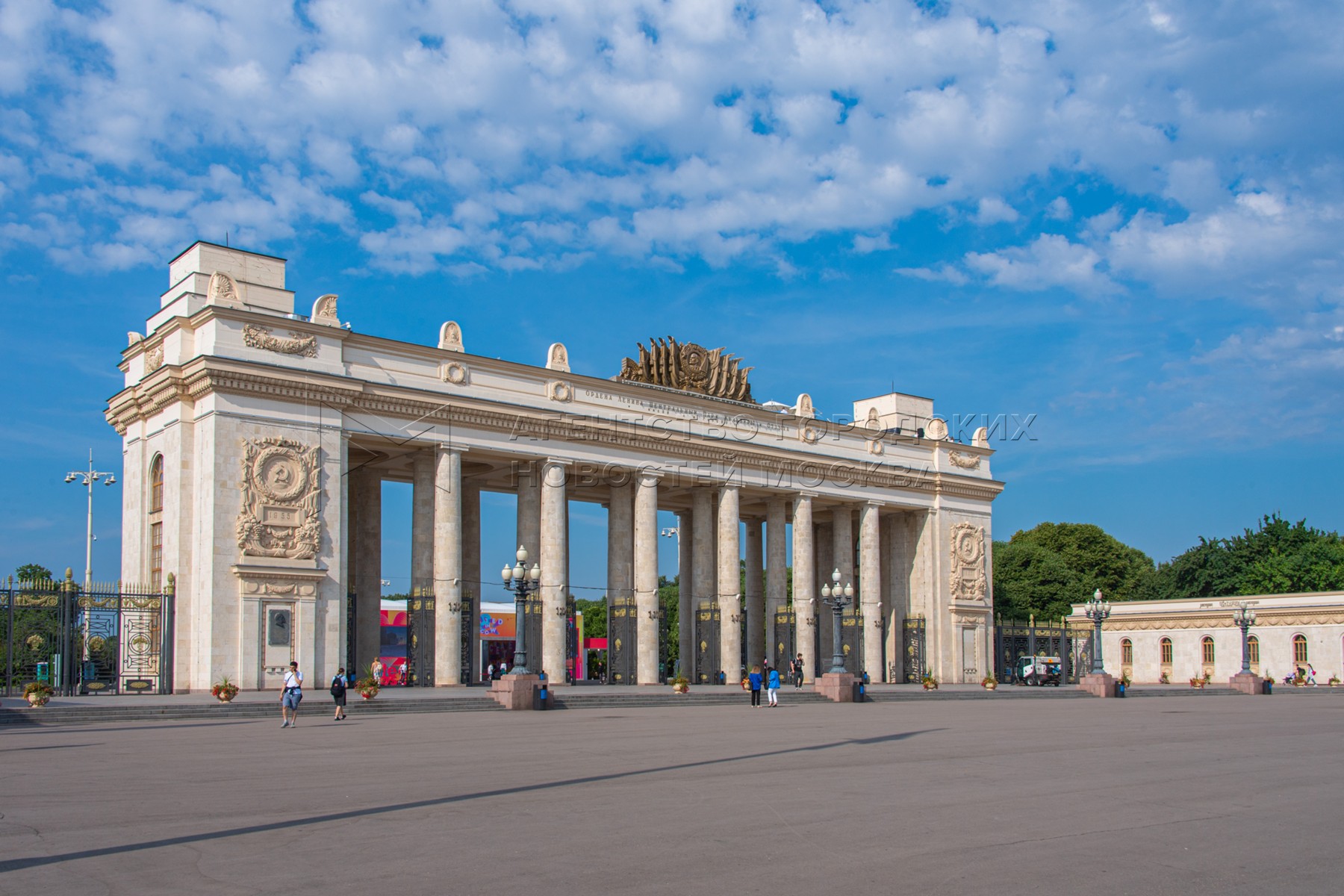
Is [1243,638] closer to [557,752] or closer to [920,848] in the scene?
[557,752]

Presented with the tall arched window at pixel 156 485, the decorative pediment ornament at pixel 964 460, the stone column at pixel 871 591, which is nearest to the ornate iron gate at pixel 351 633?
the tall arched window at pixel 156 485

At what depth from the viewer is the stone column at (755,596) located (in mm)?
47944

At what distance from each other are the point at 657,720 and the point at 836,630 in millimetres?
10913

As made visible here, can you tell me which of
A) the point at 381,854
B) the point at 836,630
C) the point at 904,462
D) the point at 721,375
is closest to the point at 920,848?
the point at 381,854

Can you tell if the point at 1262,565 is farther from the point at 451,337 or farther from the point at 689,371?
the point at 451,337

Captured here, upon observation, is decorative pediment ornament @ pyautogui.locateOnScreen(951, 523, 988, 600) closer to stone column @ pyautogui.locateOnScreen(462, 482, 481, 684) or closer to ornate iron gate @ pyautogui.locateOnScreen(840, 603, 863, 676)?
ornate iron gate @ pyautogui.locateOnScreen(840, 603, 863, 676)

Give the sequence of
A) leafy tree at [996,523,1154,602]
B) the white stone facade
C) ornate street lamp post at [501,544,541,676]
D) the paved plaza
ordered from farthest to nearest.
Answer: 1. leafy tree at [996,523,1154,602]
2. the white stone facade
3. ornate street lamp post at [501,544,541,676]
4. the paved plaza

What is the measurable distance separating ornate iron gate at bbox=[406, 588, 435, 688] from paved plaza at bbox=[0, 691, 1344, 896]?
1476 cm

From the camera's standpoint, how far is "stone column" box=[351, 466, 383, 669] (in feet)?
122

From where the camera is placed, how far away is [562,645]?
37.6 metres

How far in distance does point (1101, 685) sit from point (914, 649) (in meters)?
8.99

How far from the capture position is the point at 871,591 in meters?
47.4

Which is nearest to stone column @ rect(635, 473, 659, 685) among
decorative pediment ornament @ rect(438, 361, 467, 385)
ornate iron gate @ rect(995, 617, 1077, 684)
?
decorative pediment ornament @ rect(438, 361, 467, 385)

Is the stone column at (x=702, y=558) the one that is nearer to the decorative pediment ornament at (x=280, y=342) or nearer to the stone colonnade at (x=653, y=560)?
the stone colonnade at (x=653, y=560)
